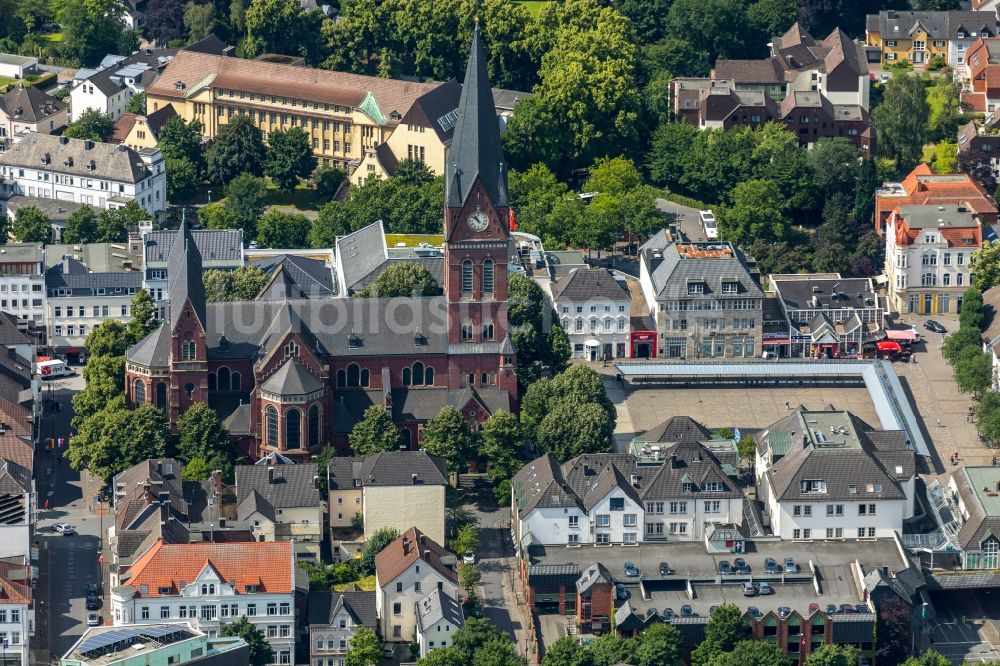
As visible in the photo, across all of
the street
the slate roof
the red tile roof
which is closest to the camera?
the red tile roof

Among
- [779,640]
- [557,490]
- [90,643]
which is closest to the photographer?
[90,643]

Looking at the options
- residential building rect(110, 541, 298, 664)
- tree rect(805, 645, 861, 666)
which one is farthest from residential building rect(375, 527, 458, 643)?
tree rect(805, 645, 861, 666)

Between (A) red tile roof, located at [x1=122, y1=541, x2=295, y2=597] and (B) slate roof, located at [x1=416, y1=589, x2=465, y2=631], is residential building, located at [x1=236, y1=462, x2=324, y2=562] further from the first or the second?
(B) slate roof, located at [x1=416, y1=589, x2=465, y2=631]

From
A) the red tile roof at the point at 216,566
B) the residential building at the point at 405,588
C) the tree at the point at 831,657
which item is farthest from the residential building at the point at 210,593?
the tree at the point at 831,657

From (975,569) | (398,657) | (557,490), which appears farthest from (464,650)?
(975,569)

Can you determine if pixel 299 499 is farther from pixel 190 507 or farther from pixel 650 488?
pixel 650 488

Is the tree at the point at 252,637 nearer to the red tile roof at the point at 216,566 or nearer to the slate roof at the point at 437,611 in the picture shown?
the red tile roof at the point at 216,566
